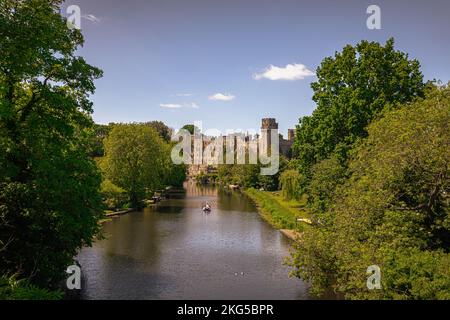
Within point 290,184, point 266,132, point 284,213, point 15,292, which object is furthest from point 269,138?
point 15,292

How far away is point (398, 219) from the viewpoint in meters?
19.4

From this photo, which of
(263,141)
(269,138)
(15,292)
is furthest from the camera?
(269,138)

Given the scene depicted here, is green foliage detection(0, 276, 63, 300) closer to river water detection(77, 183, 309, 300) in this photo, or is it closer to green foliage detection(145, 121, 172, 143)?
river water detection(77, 183, 309, 300)

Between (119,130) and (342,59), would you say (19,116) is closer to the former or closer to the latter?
(342,59)

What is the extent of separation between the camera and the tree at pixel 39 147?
1925 cm

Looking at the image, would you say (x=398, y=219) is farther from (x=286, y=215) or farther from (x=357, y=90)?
(x=286, y=215)

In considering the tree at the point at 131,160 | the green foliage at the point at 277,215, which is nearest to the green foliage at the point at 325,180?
the green foliage at the point at 277,215

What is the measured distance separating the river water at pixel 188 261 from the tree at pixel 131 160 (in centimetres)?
1101

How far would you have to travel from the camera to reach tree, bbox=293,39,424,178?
3722 cm

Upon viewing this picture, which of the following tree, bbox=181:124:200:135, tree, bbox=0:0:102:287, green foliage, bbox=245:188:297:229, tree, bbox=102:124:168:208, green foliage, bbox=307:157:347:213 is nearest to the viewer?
tree, bbox=0:0:102:287

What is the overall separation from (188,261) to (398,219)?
19.6m

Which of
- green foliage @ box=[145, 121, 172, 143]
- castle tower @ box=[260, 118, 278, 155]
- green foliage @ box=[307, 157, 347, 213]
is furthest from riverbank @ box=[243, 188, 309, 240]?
green foliage @ box=[145, 121, 172, 143]

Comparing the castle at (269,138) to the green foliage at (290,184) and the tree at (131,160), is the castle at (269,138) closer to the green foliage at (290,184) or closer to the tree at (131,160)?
the green foliage at (290,184)

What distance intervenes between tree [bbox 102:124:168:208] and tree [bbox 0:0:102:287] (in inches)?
1794
